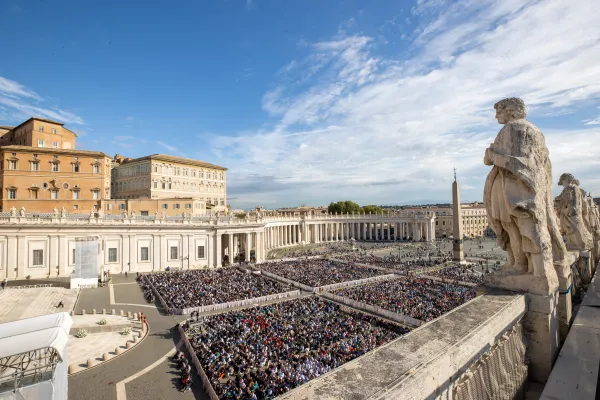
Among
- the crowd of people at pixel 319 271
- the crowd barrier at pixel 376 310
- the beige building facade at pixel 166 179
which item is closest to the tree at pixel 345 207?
the beige building facade at pixel 166 179

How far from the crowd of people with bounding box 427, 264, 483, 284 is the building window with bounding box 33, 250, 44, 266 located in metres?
40.7

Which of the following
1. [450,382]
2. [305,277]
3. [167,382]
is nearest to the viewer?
[450,382]

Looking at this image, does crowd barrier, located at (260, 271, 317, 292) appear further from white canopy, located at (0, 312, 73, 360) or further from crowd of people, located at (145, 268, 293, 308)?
white canopy, located at (0, 312, 73, 360)

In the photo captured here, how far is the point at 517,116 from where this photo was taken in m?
5.69

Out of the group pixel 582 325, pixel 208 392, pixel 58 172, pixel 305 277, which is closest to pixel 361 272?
pixel 305 277

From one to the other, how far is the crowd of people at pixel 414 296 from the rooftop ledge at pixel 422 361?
53.3 ft

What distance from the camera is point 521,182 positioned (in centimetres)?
521

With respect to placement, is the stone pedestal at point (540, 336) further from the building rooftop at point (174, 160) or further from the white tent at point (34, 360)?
the building rooftop at point (174, 160)

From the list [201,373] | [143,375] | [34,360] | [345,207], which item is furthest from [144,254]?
[345,207]

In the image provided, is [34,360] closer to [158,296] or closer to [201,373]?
[201,373]

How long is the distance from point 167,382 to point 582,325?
46.2ft

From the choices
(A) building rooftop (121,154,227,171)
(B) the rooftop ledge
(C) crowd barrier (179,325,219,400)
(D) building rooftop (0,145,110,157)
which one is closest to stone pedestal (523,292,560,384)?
(B) the rooftop ledge

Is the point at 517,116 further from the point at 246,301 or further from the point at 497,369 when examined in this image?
the point at 246,301

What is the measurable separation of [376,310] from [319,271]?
13.7 metres
